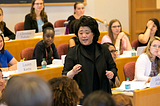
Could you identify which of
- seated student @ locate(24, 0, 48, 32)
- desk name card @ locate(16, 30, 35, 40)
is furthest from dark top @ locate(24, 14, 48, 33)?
desk name card @ locate(16, 30, 35, 40)

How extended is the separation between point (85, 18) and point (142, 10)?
587 centimetres

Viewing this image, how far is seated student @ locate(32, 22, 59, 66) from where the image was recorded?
4.16m

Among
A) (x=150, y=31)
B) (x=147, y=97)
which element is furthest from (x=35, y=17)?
(x=147, y=97)

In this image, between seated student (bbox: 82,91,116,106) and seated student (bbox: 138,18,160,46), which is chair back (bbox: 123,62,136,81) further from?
seated student (bbox: 82,91,116,106)

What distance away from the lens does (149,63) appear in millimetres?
3510

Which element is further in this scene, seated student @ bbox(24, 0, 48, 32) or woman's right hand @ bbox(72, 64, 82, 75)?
seated student @ bbox(24, 0, 48, 32)

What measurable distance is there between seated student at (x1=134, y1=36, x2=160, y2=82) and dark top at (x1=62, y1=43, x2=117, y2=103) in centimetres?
118

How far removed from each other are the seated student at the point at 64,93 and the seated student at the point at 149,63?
7.82ft

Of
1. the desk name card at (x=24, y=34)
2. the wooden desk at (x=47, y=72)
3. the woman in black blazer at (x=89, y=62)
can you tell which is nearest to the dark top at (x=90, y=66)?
the woman in black blazer at (x=89, y=62)

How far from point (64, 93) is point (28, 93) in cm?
46

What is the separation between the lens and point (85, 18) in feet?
7.80

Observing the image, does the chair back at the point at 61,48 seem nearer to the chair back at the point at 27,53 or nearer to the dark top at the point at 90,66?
the chair back at the point at 27,53

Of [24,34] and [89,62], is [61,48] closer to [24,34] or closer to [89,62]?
[24,34]

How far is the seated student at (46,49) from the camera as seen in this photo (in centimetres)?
416
